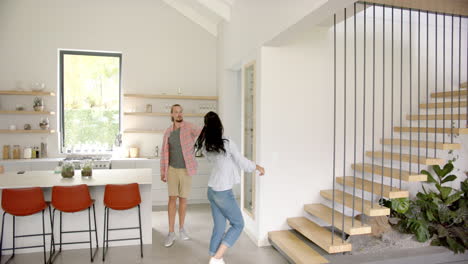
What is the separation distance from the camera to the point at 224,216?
126 inches

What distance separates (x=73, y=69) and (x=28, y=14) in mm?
1197

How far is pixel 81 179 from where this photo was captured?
3.99 meters

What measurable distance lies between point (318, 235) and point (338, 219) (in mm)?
276

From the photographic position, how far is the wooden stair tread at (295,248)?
3.32m

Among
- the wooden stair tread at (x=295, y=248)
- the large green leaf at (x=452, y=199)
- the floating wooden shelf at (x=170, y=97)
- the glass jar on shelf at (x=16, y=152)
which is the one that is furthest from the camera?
the floating wooden shelf at (x=170, y=97)

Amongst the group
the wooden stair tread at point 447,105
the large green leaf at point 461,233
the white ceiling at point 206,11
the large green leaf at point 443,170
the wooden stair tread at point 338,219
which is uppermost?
the white ceiling at point 206,11

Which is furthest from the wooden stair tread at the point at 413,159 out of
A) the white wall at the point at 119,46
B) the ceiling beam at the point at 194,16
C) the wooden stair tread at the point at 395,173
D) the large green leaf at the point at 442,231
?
the ceiling beam at the point at 194,16

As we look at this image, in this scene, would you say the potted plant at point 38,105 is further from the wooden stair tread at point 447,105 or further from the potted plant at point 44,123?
the wooden stair tread at point 447,105

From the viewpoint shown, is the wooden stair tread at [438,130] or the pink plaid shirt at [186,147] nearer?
the wooden stair tread at [438,130]

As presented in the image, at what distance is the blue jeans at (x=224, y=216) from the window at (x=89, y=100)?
4034 mm

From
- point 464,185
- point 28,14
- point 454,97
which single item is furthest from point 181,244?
point 28,14

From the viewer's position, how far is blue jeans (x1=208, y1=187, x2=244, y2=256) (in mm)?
3119

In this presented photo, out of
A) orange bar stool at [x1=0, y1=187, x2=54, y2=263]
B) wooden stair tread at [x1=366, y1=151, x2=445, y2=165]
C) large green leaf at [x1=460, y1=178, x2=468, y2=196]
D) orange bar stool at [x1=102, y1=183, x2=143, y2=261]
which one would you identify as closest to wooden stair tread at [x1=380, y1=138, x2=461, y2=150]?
wooden stair tread at [x1=366, y1=151, x2=445, y2=165]

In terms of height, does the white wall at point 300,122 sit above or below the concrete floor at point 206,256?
above
